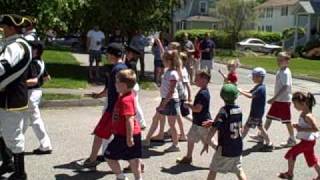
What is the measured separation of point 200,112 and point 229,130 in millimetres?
1593

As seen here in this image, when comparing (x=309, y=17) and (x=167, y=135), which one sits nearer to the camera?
(x=167, y=135)

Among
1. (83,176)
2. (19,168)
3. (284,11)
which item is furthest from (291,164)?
(284,11)

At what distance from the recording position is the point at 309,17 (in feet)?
199

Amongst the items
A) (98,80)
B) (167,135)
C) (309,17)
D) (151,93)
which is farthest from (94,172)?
(309,17)

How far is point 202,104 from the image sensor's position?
8.01 metres

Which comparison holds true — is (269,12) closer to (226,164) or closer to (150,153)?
(150,153)

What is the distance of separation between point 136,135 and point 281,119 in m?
3.78

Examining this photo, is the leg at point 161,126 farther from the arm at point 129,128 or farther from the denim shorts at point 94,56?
the denim shorts at point 94,56

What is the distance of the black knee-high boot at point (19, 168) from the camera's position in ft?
22.7

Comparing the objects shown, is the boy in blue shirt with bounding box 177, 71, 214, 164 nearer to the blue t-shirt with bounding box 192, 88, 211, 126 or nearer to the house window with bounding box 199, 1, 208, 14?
the blue t-shirt with bounding box 192, 88, 211, 126

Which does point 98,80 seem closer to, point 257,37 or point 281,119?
point 281,119

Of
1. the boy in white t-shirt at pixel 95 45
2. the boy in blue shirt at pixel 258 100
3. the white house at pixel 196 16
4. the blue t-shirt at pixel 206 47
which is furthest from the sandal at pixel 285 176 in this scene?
the white house at pixel 196 16

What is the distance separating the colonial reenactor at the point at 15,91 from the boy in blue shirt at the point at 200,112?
7.33 ft

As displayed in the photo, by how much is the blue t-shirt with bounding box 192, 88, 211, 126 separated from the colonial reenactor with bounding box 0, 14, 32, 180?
2.27 metres
